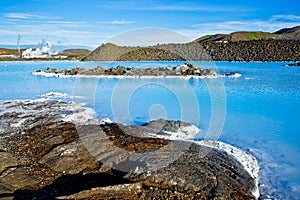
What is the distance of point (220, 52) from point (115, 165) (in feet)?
204

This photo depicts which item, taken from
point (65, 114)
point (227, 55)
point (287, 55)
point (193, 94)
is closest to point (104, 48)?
point (227, 55)

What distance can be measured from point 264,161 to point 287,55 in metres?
52.8

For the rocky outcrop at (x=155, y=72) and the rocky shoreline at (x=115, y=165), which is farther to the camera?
the rocky outcrop at (x=155, y=72)

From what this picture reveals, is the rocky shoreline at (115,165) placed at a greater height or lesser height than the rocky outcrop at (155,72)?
lesser

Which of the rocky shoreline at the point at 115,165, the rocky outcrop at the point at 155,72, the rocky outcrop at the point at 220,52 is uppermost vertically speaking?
the rocky outcrop at the point at 220,52

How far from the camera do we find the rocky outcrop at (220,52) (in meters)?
56.3

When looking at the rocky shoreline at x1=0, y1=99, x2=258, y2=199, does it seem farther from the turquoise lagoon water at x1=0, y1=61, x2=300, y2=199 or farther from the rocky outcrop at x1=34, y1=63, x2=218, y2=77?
the rocky outcrop at x1=34, y1=63, x2=218, y2=77

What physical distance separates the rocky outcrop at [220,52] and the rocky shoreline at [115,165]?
50.7 meters

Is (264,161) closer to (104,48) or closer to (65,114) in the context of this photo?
(65,114)

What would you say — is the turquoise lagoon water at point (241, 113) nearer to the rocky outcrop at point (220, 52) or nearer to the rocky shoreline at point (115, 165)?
the rocky shoreline at point (115, 165)

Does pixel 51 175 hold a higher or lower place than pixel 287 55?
lower

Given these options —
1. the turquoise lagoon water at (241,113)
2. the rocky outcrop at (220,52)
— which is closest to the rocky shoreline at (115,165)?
the turquoise lagoon water at (241,113)

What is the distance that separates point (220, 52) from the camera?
2581 inches

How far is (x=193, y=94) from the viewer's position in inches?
753
